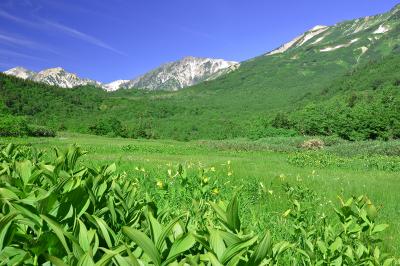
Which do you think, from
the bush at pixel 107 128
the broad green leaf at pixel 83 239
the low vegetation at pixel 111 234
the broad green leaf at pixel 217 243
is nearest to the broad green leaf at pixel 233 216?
the low vegetation at pixel 111 234

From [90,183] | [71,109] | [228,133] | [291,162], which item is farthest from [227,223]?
[71,109]

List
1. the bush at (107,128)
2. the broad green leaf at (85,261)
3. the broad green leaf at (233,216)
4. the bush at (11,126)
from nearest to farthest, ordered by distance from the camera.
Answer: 1. the broad green leaf at (85,261)
2. the broad green leaf at (233,216)
3. the bush at (11,126)
4. the bush at (107,128)

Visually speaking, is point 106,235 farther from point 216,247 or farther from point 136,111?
point 136,111

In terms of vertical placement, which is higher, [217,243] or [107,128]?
[217,243]

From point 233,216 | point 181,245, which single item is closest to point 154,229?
point 181,245

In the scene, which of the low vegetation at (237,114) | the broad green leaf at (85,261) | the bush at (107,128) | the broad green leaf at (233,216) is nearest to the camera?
the broad green leaf at (85,261)

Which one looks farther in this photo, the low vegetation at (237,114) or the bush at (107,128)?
the bush at (107,128)

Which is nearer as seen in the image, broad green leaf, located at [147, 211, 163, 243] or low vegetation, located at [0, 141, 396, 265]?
low vegetation, located at [0, 141, 396, 265]

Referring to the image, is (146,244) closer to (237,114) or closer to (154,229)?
(154,229)

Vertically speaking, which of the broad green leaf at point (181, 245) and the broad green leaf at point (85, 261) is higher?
the broad green leaf at point (85, 261)

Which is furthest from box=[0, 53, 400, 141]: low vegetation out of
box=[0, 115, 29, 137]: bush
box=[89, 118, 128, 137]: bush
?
box=[0, 115, 29, 137]: bush

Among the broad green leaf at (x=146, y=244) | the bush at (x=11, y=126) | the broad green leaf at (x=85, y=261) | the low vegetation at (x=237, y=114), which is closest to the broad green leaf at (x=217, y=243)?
the broad green leaf at (x=146, y=244)

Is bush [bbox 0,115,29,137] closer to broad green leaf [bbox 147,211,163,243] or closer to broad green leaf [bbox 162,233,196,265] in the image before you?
broad green leaf [bbox 147,211,163,243]

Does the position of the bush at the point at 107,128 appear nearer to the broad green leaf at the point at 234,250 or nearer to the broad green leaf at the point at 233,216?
the broad green leaf at the point at 233,216
